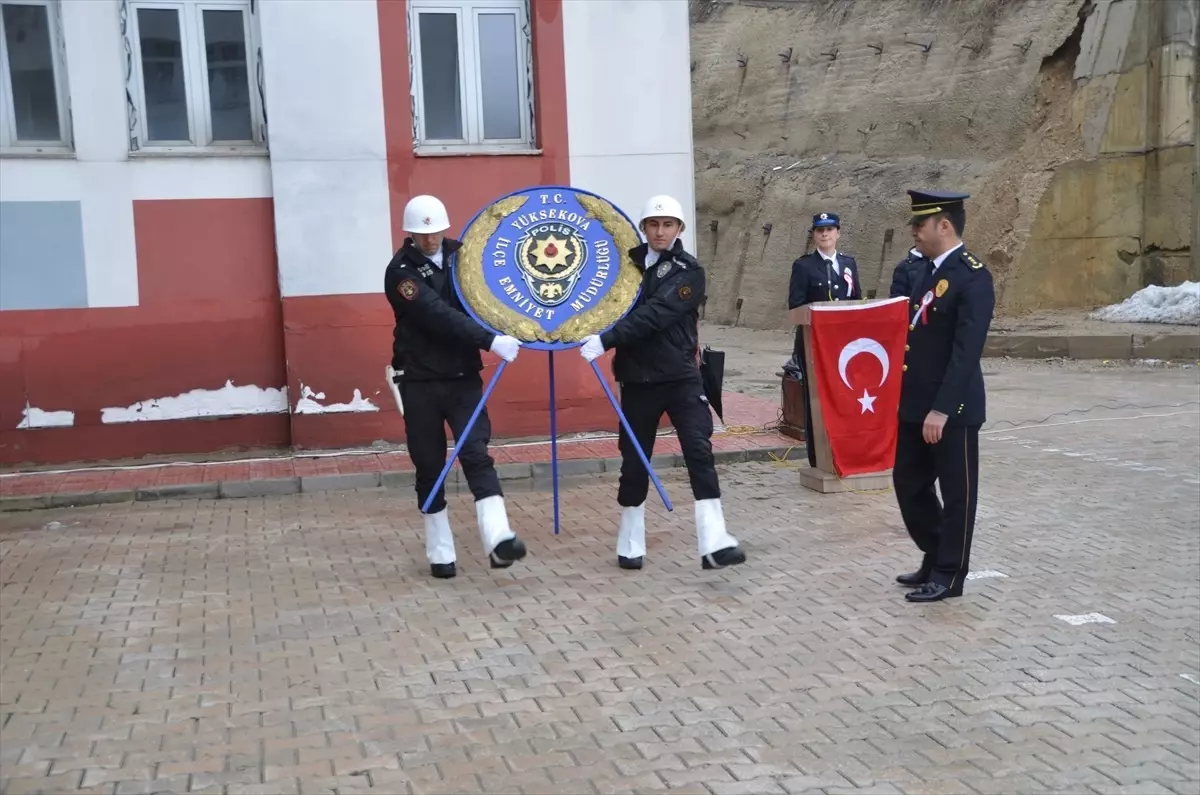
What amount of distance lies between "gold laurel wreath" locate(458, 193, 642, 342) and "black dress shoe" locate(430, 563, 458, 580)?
1.34 m

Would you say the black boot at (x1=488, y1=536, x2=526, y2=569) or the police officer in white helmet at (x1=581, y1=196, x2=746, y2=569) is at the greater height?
the police officer in white helmet at (x1=581, y1=196, x2=746, y2=569)

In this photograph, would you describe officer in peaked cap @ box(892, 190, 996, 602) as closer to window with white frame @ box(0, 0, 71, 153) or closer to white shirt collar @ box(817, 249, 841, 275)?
white shirt collar @ box(817, 249, 841, 275)

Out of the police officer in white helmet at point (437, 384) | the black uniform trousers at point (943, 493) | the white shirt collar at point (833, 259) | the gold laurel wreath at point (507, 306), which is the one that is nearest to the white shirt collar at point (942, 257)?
the black uniform trousers at point (943, 493)

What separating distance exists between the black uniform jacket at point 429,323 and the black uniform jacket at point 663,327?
740 mm

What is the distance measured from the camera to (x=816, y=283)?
871 cm

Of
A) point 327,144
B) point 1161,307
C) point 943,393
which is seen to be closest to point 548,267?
point 943,393

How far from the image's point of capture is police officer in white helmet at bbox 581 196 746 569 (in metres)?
6.25

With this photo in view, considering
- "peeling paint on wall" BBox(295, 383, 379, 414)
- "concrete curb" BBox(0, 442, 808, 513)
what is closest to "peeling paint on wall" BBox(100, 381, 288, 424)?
"peeling paint on wall" BBox(295, 383, 379, 414)

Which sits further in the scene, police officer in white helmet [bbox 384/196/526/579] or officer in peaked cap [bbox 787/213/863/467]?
officer in peaked cap [bbox 787/213/863/467]

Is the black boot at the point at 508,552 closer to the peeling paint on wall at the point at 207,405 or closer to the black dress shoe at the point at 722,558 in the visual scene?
the black dress shoe at the point at 722,558

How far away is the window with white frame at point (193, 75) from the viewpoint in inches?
377

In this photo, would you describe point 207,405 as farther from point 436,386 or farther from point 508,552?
point 508,552

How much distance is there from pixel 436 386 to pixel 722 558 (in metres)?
1.82

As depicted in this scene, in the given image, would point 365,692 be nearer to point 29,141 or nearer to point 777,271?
point 29,141
